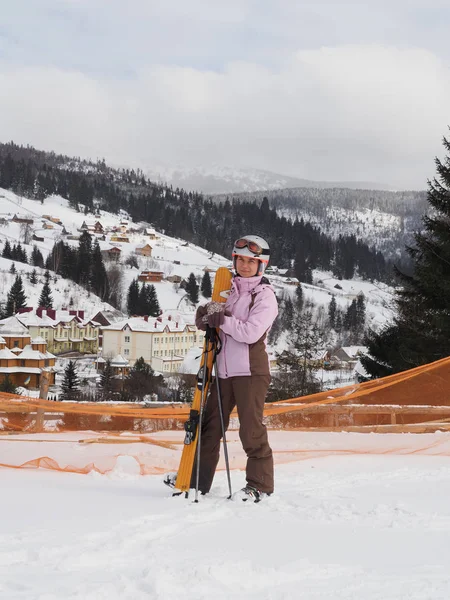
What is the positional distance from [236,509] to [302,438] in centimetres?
277

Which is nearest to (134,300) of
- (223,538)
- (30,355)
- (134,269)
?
(134,269)

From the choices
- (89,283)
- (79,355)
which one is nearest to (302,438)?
(79,355)

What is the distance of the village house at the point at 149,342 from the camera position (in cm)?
8419

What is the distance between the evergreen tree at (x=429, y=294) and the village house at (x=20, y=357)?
37.7 metres

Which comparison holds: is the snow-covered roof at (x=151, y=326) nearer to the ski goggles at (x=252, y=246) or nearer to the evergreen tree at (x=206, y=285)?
the evergreen tree at (x=206, y=285)

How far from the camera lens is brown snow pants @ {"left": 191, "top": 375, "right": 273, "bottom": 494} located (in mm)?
4027

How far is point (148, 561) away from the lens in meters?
2.65

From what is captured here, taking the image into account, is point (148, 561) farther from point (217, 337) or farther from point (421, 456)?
point (421, 456)

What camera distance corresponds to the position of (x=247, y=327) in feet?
13.2

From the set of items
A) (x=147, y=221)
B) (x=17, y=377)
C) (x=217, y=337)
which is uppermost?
(x=147, y=221)

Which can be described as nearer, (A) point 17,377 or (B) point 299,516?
(B) point 299,516

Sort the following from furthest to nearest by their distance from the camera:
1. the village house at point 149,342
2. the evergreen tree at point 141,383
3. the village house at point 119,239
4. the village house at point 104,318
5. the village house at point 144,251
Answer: the village house at point 119,239 < the village house at point 144,251 < the village house at point 104,318 < the village house at point 149,342 < the evergreen tree at point 141,383

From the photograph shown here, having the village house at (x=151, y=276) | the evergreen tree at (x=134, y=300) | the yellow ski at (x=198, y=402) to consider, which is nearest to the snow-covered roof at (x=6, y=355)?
the evergreen tree at (x=134, y=300)

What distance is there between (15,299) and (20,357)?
34.1m
